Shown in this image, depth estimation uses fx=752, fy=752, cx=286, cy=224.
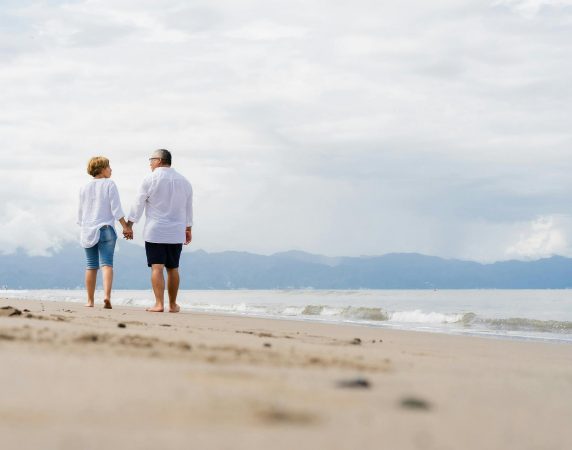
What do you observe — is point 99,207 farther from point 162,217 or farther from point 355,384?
point 355,384

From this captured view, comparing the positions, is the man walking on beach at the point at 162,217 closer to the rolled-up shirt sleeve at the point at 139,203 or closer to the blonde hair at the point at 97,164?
the rolled-up shirt sleeve at the point at 139,203

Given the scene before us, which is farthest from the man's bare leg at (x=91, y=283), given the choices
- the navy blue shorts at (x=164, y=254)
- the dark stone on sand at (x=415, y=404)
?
the dark stone on sand at (x=415, y=404)

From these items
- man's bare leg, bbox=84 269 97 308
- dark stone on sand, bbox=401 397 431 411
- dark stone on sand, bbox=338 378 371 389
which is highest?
man's bare leg, bbox=84 269 97 308

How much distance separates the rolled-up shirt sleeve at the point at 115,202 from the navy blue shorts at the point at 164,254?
54 centimetres

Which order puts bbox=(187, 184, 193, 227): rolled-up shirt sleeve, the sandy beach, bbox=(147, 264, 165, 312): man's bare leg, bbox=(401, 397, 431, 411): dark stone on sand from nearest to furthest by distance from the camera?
the sandy beach, bbox=(401, 397, 431, 411): dark stone on sand, bbox=(147, 264, 165, 312): man's bare leg, bbox=(187, 184, 193, 227): rolled-up shirt sleeve

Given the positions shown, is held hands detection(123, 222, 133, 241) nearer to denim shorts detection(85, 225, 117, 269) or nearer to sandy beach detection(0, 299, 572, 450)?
denim shorts detection(85, 225, 117, 269)

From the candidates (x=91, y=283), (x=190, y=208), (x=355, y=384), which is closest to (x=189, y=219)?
(x=190, y=208)

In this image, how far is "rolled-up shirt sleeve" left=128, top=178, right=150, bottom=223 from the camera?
32.5 feet

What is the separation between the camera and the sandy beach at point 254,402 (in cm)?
196

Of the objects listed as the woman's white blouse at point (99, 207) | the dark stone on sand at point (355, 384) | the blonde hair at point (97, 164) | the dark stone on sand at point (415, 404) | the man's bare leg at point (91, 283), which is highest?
the blonde hair at point (97, 164)

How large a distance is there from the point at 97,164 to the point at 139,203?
84cm

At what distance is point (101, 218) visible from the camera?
10008 millimetres

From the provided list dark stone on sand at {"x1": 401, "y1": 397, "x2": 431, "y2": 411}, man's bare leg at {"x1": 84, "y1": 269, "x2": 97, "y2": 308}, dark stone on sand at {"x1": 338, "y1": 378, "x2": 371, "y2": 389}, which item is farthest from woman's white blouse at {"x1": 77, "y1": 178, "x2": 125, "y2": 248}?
dark stone on sand at {"x1": 401, "y1": 397, "x2": 431, "y2": 411}

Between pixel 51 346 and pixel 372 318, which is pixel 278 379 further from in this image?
pixel 372 318
